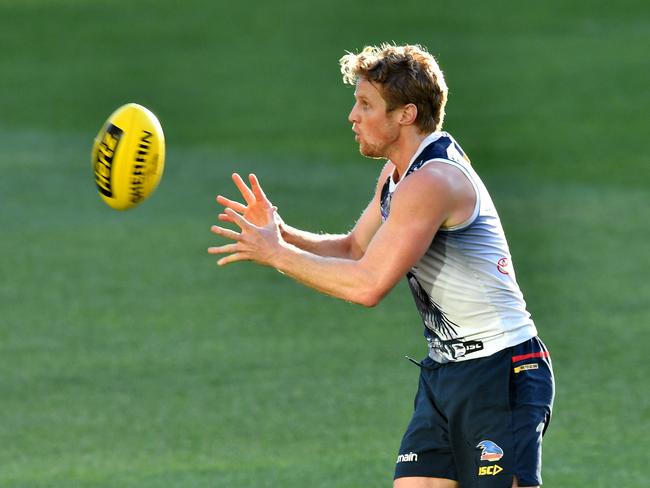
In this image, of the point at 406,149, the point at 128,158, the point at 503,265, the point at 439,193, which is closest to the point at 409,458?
the point at 503,265

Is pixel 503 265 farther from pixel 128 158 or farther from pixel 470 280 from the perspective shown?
pixel 128 158

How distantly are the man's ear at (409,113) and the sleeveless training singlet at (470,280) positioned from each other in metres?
0.12

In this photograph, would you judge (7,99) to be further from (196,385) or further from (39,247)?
(196,385)

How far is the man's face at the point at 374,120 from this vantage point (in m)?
5.99

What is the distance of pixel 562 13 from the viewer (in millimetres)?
28391

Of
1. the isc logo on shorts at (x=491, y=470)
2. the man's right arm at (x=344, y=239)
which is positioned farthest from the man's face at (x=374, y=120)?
the isc logo on shorts at (x=491, y=470)

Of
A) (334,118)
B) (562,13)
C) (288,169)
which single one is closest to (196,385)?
(288,169)

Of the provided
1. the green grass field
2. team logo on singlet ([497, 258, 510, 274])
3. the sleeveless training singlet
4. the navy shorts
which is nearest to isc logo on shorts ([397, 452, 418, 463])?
the navy shorts

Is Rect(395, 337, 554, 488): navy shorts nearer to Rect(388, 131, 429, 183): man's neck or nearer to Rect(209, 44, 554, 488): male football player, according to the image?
Rect(209, 44, 554, 488): male football player

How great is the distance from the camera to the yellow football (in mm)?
7090

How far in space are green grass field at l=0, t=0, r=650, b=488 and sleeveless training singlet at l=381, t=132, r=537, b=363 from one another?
8.82ft

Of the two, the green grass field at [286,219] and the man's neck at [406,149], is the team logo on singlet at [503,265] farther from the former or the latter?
the green grass field at [286,219]

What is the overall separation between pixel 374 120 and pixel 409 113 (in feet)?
0.53

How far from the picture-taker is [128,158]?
23.4ft
